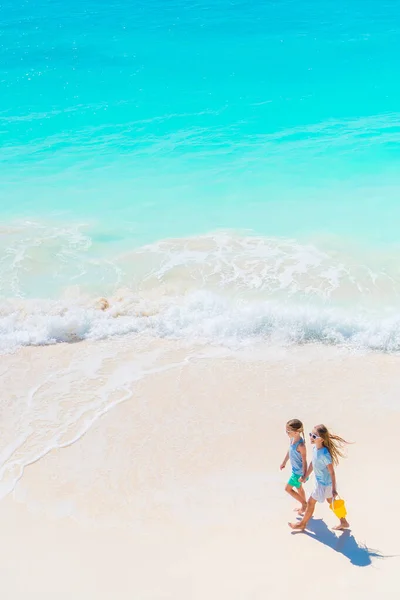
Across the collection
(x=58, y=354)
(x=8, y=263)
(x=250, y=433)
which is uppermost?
(x=8, y=263)

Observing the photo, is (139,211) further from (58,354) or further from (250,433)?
(250,433)

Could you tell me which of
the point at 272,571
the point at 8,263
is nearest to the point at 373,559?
the point at 272,571

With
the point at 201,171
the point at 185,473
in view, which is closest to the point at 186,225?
the point at 201,171

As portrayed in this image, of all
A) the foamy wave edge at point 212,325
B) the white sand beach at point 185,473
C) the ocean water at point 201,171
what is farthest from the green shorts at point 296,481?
the ocean water at point 201,171

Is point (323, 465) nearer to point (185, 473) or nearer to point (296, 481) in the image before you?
point (296, 481)

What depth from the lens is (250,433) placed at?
6.69 metres

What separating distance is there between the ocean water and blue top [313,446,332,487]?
3769 millimetres

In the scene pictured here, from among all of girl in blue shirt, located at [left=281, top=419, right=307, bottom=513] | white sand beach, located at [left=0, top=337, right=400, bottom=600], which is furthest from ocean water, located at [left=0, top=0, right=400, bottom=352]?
girl in blue shirt, located at [left=281, top=419, right=307, bottom=513]

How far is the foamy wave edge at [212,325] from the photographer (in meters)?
8.63

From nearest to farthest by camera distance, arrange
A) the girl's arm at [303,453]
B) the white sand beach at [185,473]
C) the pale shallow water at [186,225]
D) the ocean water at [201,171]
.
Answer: the white sand beach at [185,473] → the girl's arm at [303,453] → the pale shallow water at [186,225] → the ocean water at [201,171]

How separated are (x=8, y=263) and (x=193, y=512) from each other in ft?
27.0

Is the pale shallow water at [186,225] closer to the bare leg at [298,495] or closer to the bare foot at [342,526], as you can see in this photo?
the bare leg at [298,495]

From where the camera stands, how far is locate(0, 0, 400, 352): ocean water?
9719 millimetres

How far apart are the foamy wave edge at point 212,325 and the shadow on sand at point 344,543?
369cm
